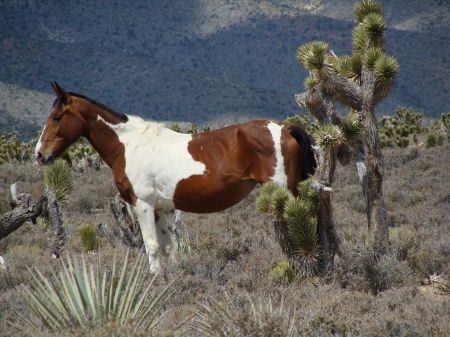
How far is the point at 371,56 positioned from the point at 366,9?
928 mm

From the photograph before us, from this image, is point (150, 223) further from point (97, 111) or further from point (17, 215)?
point (17, 215)

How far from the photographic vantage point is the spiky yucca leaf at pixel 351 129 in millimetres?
5785

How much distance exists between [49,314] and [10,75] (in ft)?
245

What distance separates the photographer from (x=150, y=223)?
267 inches

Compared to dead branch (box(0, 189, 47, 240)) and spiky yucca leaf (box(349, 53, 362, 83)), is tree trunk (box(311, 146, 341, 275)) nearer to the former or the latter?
spiky yucca leaf (box(349, 53, 362, 83))

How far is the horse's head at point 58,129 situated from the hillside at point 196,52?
51.8 meters

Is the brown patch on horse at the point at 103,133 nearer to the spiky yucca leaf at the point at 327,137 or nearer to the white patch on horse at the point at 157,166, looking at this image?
the white patch on horse at the point at 157,166

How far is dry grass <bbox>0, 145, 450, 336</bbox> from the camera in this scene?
4.33m

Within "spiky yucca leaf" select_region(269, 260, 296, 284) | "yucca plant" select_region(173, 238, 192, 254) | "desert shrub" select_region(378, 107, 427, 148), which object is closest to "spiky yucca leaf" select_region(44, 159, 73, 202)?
"yucca plant" select_region(173, 238, 192, 254)

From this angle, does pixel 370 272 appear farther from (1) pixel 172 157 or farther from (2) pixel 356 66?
(1) pixel 172 157

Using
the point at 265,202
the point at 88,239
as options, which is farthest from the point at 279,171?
the point at 88,239

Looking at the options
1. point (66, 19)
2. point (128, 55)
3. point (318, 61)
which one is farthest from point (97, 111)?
point (66, 19)

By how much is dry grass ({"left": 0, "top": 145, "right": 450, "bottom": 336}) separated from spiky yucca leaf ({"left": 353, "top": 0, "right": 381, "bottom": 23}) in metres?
2.96

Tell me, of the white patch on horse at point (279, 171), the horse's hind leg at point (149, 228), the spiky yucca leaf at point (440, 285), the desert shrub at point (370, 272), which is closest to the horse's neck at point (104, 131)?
the horse's hind leg at point (149, 228)
